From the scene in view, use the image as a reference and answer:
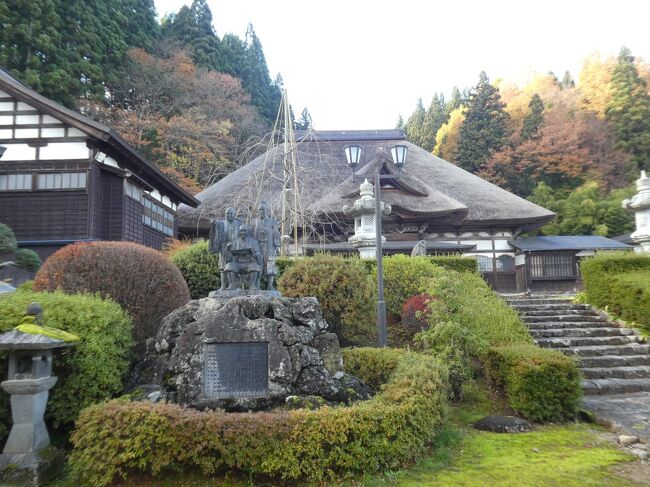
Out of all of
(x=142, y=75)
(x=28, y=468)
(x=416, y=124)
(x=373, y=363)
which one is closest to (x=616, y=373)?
(x=373, y=363)

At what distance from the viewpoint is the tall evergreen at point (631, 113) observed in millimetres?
29984

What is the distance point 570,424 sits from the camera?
6020mm

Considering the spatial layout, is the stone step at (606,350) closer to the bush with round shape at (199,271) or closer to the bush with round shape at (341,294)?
the bush with round shape at (341,294)

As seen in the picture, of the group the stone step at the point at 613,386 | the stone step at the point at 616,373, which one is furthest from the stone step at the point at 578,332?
the stone step at the point at 613,386

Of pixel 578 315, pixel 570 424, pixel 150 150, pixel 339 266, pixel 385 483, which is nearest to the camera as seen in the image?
pixel 385 483

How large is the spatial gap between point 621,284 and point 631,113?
1065 inches

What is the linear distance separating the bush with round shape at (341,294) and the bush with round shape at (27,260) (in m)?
7.62

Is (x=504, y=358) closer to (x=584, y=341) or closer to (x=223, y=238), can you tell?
(x=584, y=341)

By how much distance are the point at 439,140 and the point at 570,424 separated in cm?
3633

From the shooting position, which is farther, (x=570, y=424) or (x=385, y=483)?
(x=570, y=424)

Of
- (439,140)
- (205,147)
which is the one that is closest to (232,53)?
(205,147)

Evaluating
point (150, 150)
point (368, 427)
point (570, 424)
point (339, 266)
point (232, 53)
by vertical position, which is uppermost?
point (232, 53)

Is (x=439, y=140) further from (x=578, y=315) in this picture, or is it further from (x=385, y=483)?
(x=385, y=483)

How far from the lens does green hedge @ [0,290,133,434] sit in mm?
5094
